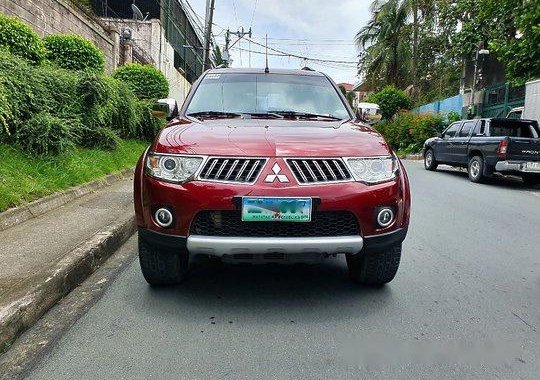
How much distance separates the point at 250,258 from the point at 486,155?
388 inches

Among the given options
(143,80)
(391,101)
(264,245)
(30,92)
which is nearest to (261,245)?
(264,245)

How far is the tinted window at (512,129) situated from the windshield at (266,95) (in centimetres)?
858

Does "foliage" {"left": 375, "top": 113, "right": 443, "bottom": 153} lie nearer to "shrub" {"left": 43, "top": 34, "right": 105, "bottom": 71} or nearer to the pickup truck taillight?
the pickup truck taillight

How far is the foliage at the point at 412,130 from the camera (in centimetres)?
2119

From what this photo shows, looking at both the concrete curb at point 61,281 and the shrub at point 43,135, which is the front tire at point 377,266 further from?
the shrub at point 43,135

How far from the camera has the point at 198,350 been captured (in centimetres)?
264

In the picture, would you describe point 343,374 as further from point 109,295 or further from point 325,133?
point 109,295

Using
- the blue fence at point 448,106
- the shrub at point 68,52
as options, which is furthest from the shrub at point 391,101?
the shrub at point 68,52

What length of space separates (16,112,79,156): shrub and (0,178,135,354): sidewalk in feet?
2.91

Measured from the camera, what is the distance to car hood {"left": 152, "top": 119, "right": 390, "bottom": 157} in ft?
9.94

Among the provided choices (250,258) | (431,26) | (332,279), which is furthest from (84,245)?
(431,26)

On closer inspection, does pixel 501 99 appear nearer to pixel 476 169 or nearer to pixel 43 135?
pixel 476 169

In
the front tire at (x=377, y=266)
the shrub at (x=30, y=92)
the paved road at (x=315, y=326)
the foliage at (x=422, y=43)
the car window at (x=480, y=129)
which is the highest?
the foliage at (x=422, y=43)

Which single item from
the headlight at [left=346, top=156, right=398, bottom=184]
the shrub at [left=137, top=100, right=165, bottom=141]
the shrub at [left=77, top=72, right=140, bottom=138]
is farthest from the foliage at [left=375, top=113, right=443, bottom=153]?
the headlight at [left=346, top=156, right=398, bottom=184]
